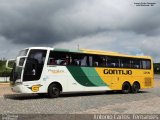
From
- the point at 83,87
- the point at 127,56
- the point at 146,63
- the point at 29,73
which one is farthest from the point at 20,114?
the point at 146,63

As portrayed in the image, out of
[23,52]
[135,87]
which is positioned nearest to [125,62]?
[135,87]

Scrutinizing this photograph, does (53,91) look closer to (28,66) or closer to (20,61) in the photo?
(28,66)

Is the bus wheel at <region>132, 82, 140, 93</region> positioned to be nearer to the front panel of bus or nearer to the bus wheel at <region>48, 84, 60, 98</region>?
the bus wheel at <region>48, 84, 60, 98</region>

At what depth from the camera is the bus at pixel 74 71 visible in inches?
820

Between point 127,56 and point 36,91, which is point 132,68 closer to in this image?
point 127,56

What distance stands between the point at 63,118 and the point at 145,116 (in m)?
3.05

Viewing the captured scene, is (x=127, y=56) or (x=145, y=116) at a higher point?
(x=127, y=56)

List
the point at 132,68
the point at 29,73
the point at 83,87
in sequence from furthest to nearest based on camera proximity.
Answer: the point at 132,68 < the point at 83,87 < the point at 29,73

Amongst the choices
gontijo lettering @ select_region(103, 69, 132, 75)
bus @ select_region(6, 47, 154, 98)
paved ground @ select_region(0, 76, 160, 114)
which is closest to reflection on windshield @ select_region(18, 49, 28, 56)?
bus @ select_region(6, 47, 154, 98)

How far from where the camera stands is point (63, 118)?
1273 centimetres

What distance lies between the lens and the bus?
2083 cm

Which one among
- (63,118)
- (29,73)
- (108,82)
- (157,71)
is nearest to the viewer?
(63,118)

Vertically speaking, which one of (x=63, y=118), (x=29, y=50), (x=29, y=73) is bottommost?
(x=63, y=118)

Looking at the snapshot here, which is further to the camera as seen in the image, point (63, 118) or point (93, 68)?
point (93, 68)
